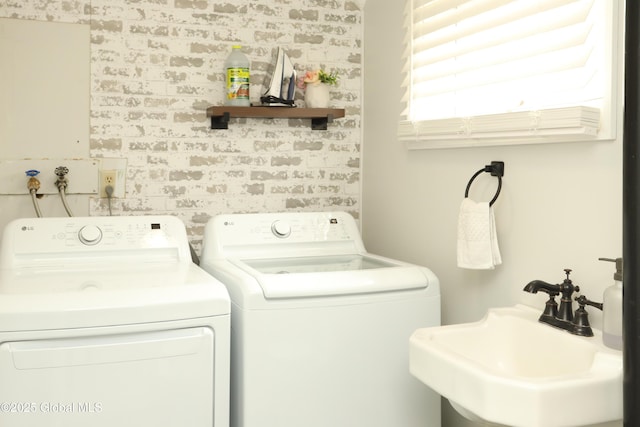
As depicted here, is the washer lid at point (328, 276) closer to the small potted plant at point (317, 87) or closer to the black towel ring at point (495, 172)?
the black towel ring at point (495, 172)

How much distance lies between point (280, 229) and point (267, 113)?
549mm

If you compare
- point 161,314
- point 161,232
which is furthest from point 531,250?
point 161,232

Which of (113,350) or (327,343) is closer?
(113,350)

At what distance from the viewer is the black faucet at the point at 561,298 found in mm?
1824

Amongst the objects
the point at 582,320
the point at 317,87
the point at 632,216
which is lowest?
the point at 582,320

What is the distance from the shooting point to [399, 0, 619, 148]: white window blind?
179cm

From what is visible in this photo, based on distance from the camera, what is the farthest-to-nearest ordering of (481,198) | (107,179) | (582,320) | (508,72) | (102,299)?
1. (107,179)
2. (481,198)
3. (508,72)
4. (102,299)
5. (582,320)

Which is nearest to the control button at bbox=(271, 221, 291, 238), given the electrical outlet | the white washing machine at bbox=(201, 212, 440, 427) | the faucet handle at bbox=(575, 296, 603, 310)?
the white washing machine at bbox=(201, 212, 440, 427)

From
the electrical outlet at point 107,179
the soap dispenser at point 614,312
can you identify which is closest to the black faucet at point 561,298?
the soap dispenser at point 614,312

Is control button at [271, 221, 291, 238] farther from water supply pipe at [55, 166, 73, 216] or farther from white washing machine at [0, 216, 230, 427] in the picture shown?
water supply pipe at [55, 166, 73, 216]

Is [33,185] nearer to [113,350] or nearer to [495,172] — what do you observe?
[113,350]

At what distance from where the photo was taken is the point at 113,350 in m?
1.88

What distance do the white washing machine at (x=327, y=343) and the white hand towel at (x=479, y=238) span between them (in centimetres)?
22

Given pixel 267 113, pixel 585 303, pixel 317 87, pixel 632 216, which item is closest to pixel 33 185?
pixel 267 113
